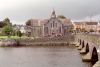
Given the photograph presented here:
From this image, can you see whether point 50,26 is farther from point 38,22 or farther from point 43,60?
point 43,60

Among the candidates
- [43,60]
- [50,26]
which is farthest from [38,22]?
[43,60]

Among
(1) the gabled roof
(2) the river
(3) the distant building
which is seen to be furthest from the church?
(2) the river

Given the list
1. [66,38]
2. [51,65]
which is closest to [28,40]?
[66,38]

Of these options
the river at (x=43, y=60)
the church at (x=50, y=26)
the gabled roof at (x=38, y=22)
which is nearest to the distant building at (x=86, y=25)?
the church at (x=50, y=26)

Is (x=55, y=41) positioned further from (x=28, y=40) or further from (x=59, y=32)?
(x=59, y=32)

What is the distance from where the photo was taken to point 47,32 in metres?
130

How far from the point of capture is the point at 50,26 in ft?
425

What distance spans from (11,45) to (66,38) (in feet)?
Answer: 72.7

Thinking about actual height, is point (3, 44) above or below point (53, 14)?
below

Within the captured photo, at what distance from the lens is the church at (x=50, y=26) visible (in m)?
130

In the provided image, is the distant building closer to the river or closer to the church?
the church

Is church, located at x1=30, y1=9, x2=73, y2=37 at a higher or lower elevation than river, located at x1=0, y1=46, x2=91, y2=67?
higher

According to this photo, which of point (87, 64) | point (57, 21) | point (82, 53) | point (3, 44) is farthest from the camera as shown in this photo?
point (57, 21)

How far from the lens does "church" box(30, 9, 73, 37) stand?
425ft
